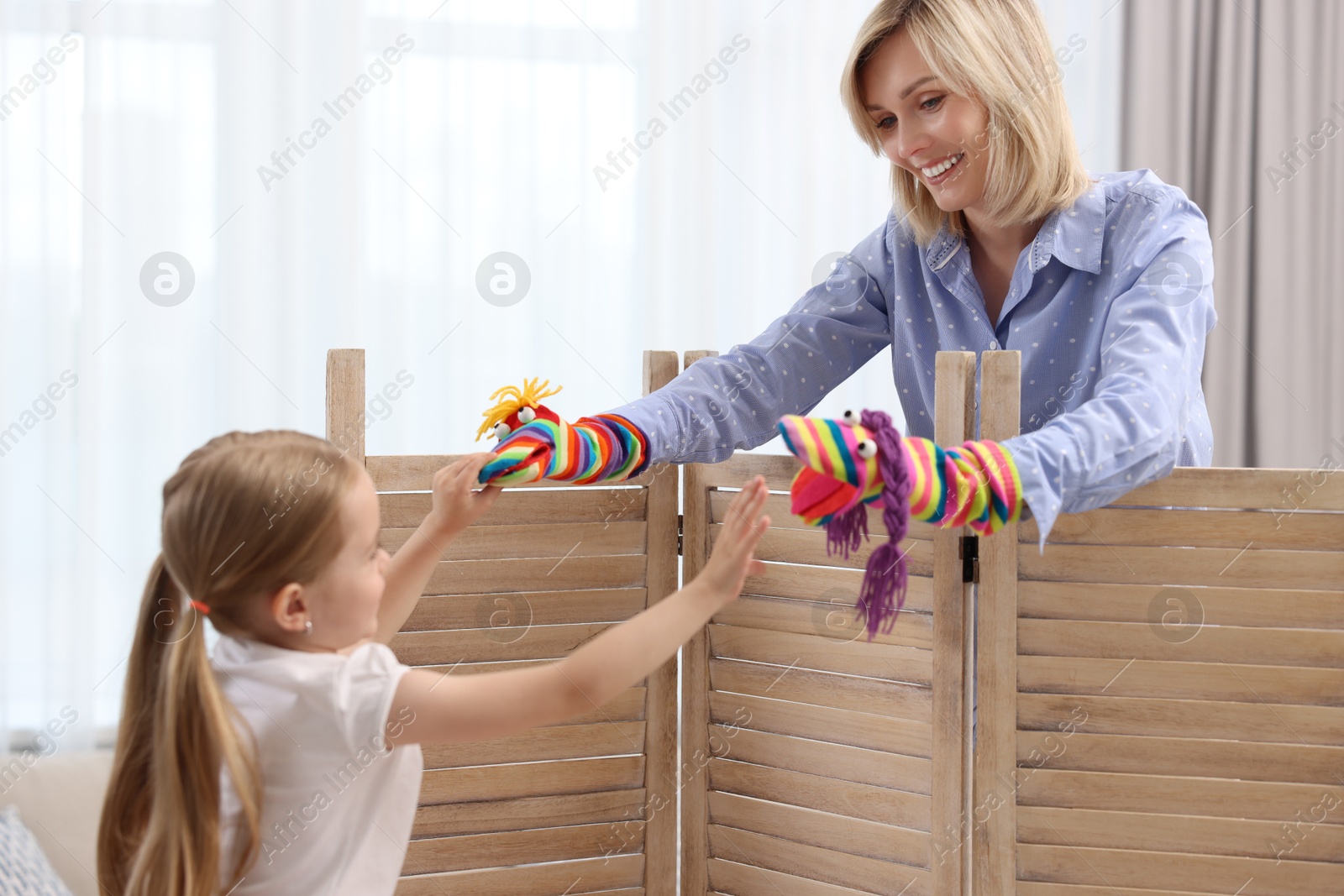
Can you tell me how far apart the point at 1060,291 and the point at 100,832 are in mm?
1157

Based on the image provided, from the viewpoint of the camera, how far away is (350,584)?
0.97m

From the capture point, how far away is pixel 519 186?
2.17 m

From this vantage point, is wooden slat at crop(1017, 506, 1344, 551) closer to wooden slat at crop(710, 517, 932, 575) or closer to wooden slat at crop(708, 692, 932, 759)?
wooden slat at crop(710, 517, 932, 575)

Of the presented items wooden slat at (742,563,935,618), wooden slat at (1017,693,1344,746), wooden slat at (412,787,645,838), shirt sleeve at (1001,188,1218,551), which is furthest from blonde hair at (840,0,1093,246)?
wooden slat at (412,787,645,838)

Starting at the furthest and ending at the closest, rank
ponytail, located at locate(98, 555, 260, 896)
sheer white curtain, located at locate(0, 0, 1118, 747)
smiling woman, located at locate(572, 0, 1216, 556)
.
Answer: sheer white curtain, located at locate(0, 0, 1118, 747) → smiling woman, located at locate(572, 0, 1216, 556) → ponytail, located at locate(98, 555, 260, 896)

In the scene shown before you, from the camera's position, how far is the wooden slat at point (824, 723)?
1.28 m

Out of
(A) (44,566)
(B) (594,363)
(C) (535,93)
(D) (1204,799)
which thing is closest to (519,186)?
(C) (535,93)

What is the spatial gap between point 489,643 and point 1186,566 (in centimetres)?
82

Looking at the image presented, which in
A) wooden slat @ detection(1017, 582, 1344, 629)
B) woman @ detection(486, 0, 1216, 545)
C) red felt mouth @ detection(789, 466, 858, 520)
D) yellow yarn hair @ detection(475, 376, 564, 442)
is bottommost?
wooden slat @ detection(1017, 582, 1344, 629)

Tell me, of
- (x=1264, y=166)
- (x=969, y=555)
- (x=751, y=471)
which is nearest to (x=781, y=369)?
(x=751, y=471)

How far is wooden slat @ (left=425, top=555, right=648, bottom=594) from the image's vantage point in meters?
1.37

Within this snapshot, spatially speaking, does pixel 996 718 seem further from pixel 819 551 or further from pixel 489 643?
pixel 489 643

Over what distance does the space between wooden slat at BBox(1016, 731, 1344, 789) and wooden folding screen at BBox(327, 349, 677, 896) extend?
491 mm

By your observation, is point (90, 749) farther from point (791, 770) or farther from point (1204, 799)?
point (1204, 799)
